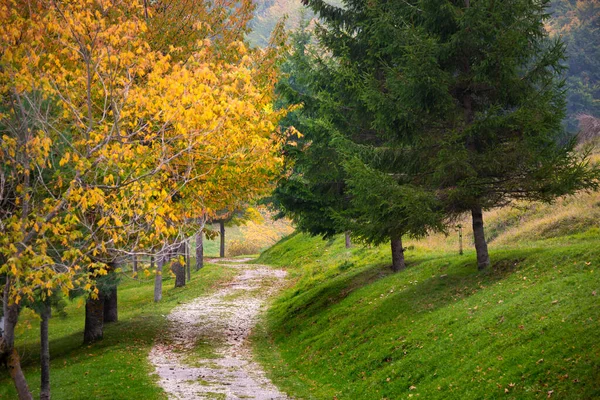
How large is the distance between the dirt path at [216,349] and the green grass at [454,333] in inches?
35.3

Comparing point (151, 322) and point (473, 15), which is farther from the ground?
point (473, 15)

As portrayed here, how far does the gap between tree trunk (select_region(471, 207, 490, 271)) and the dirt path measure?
6959mm

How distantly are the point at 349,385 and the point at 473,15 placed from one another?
997 cm

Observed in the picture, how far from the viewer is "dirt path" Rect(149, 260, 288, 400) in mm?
14727

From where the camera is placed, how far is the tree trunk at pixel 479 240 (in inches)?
643

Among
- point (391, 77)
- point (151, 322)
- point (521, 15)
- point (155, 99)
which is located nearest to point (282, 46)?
point (391, 77)

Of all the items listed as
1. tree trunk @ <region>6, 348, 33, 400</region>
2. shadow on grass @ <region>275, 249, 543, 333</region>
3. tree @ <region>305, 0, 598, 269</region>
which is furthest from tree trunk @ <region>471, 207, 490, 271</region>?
tree trunk @ <region>6, 348, 33, 400</region>

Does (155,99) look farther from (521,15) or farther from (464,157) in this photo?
(521,15)

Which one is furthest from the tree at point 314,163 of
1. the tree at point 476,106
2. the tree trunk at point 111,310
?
the tree trunk at point 111,310

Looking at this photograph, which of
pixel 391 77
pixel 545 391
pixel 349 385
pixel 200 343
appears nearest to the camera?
pixel 545 391

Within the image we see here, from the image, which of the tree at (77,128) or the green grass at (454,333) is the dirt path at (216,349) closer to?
the green grass at (454,333)

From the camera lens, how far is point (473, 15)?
14797 mm

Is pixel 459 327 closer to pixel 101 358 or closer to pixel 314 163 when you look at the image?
pixel 314 163

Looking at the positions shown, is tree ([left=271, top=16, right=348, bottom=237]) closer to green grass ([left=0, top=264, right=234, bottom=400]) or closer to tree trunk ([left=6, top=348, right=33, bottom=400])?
green grass ([left=0, top=264, right=234, bottom=400])
